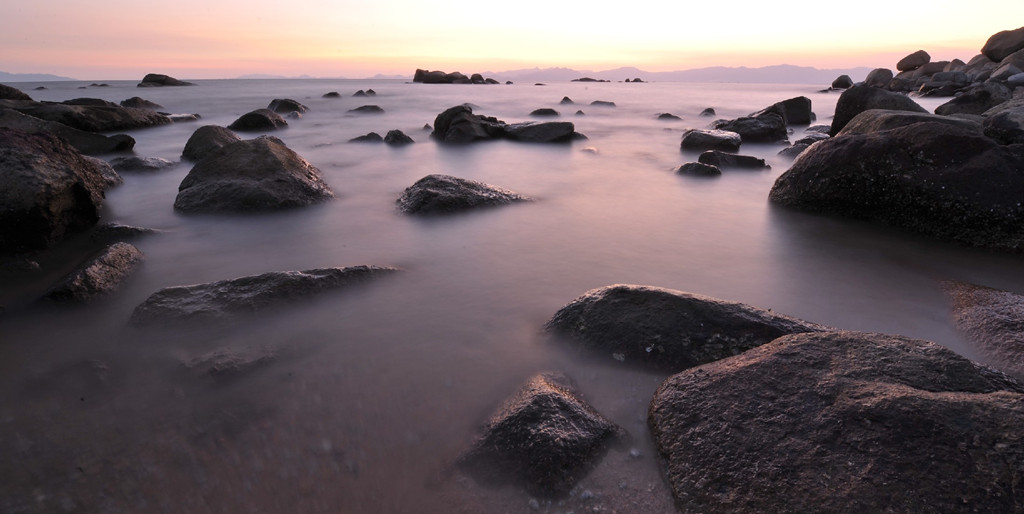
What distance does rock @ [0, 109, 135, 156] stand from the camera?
846 centimetres

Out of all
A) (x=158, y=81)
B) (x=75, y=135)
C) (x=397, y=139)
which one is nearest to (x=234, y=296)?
(x=75, y=135)

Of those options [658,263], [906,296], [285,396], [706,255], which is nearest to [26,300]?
[285,396]

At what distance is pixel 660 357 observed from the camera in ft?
7.97

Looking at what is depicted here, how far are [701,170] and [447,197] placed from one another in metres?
4.26

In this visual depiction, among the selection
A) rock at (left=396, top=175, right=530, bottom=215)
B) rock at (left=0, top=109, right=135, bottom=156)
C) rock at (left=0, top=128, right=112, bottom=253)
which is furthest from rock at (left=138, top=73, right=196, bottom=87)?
rock at (left=396, top=175, right=530, bottom=215)

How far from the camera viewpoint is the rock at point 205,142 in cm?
823

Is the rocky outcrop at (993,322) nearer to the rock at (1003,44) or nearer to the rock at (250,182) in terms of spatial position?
the rock at (250,182)

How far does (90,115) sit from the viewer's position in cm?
1151

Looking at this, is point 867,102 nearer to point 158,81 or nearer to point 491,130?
point 491,130

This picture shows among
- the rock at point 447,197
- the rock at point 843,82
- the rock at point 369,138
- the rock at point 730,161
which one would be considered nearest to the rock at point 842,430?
the rock at point 447,197

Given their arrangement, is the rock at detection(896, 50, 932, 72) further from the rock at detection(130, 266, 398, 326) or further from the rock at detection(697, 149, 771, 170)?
the rock at detection(130, 266, 398, 326)

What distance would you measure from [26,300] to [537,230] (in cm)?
373

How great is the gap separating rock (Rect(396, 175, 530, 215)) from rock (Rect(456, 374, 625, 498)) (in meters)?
3.39

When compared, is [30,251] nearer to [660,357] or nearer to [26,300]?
[26,300]
